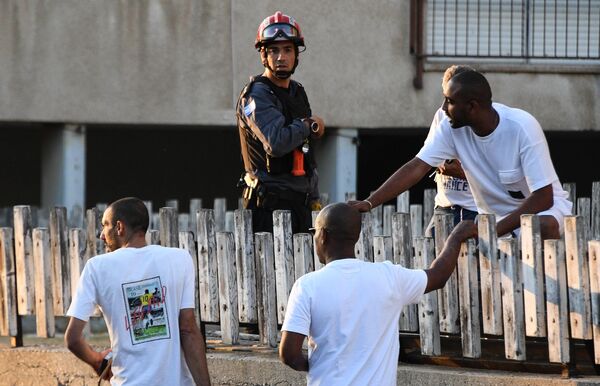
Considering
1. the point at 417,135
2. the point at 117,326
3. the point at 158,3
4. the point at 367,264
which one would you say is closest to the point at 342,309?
the point at 367,264

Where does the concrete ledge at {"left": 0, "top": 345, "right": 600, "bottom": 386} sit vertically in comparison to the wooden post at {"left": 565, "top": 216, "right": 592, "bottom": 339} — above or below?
below

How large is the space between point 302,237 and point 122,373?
180 centimetres

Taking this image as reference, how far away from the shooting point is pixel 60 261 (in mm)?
7895

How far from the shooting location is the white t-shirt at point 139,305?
5.35 m

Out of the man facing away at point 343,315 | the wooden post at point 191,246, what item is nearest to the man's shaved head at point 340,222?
the man facing away at point 343,315

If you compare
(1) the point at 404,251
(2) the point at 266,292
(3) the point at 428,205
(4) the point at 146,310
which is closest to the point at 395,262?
(1) the point at 404,251

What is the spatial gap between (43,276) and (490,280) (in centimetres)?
292

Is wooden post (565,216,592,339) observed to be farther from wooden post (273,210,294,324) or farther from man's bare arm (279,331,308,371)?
man's bare arm (279,331,308,371)

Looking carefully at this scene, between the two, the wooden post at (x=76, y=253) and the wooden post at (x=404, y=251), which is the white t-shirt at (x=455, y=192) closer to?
the wooden post at (x=404, y=251)

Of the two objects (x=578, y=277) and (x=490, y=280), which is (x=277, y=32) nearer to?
(x=490, y=280)

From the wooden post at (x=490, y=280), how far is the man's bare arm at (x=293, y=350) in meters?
1.69

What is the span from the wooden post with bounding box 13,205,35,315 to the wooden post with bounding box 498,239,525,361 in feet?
10.2

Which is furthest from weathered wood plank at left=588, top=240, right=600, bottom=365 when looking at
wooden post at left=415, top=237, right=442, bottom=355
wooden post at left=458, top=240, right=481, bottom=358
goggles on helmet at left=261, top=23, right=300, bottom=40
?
goggles on helmet at left=261, top=23, right=300, bottom=40

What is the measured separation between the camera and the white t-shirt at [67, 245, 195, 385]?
211 inches
